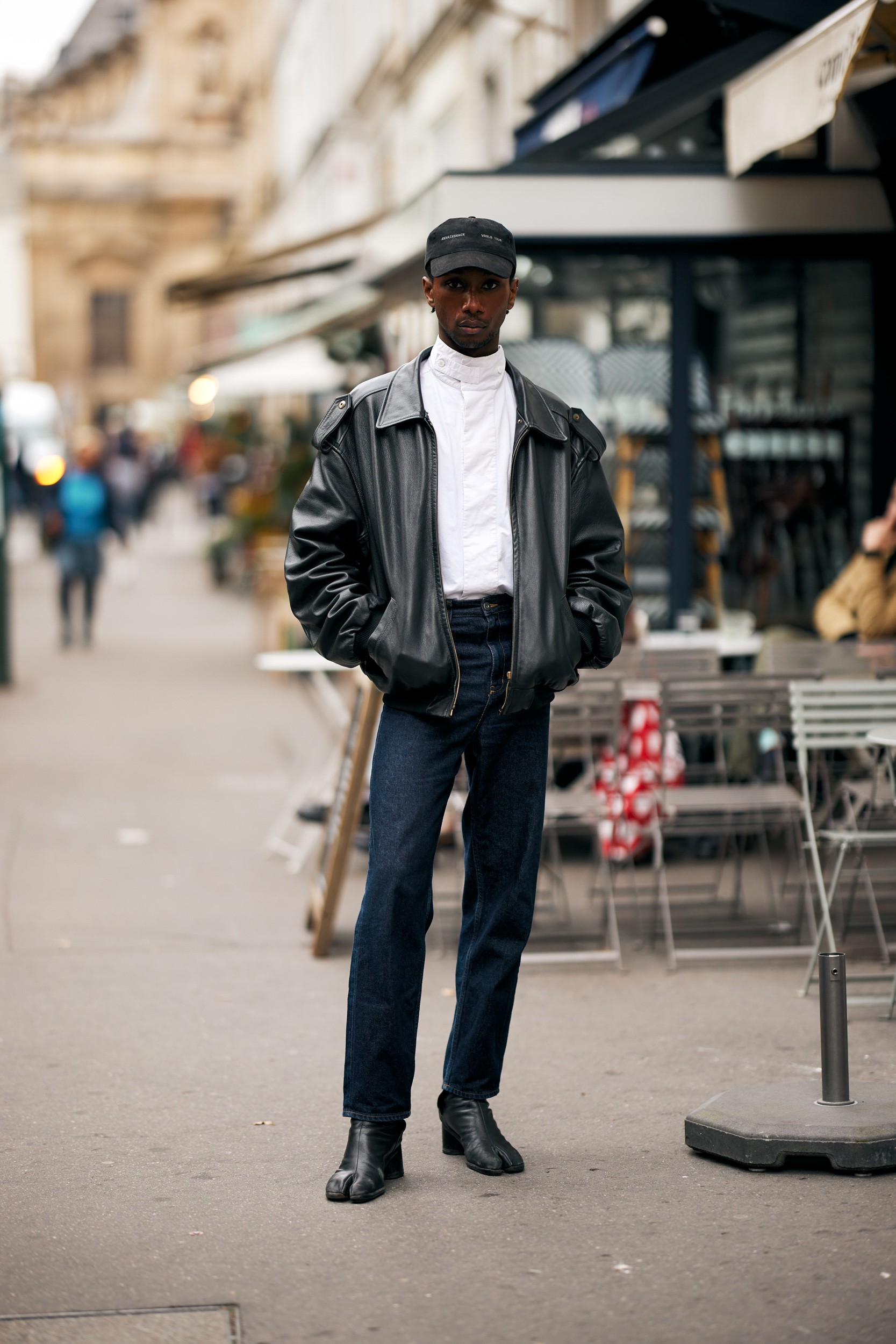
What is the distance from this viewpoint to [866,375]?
356 inches

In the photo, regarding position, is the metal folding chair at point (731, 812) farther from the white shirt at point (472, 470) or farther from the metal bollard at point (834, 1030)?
the white shirt at point (472, 470)

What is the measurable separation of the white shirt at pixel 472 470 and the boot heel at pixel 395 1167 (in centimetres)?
130

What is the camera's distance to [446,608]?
4.12 meters

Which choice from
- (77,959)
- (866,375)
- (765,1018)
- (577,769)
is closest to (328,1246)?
(765,1018)

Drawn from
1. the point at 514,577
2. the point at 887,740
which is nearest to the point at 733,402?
the point at 887,740

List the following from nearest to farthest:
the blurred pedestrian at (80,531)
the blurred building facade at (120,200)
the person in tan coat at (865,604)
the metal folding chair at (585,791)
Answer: the metal folding chair at (585,791)
the person in tan coat at (865,604)
the blurred pedestrian at (80,531)
the blurred building facade at (120,200)

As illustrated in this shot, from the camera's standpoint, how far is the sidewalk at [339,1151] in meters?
3.68

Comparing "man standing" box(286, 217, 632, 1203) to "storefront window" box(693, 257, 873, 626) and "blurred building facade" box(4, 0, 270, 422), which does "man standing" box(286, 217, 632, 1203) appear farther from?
"blurred building facade" box(4, 0, 270, 422)

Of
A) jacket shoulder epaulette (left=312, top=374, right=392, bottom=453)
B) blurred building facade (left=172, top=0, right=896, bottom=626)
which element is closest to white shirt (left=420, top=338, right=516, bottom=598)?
jacket shoulder epaulette (left=312, top=374, right=392, bottom=453)

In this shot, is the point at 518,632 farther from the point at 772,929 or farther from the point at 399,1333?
the point at 772,929

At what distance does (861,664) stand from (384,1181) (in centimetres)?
341

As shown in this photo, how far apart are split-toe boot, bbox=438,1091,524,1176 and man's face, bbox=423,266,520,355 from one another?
1760mm

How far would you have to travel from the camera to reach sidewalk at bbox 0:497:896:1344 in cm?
368

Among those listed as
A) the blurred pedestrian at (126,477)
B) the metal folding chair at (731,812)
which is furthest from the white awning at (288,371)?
the metal folding chair at (731,812)
